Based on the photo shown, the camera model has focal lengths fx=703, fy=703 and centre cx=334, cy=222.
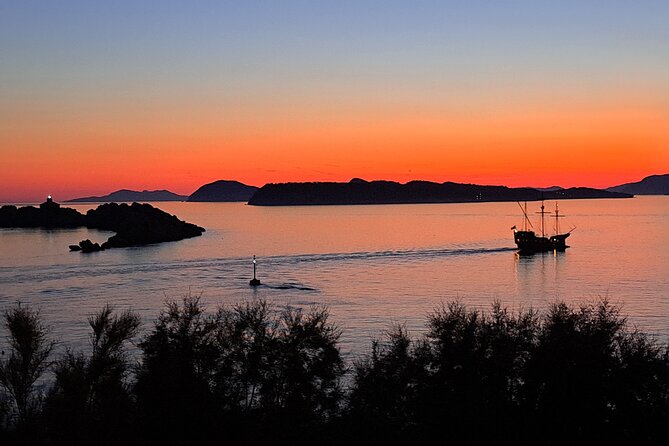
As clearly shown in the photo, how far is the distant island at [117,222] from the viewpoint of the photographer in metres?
120

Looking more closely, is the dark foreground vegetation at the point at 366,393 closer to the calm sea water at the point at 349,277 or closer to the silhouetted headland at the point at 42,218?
the calm sea water at the point at 349,277

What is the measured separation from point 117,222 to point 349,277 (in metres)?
111

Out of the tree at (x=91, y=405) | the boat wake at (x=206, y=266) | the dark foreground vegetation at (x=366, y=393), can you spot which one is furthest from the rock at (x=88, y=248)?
the tree at (x=91, y=405)

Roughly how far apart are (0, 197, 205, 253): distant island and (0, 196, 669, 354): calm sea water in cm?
585

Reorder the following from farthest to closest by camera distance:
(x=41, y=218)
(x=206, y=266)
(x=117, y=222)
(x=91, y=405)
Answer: (x=41, y=218), (x=117, y=222), (x=206, y=266), (x=91, y=405)

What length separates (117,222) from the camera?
17225cm

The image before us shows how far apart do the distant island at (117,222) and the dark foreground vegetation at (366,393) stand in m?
85.2

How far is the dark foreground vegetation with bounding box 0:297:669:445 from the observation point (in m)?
22.2

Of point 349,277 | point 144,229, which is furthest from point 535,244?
point 144,229

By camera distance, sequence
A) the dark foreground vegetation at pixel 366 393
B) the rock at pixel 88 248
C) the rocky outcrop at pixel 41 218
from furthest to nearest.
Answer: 1. the rocky outcrop at pixel 41 218
2. the rock at pixel 88 248
3. the dark foreground vegetation at pixel 366 393

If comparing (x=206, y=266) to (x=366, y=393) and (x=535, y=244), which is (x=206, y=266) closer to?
(x=535, y=244)

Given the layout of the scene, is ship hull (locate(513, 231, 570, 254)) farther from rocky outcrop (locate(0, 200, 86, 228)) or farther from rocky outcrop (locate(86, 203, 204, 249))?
rocky outcrop (locate(0, 200, 86, 228))

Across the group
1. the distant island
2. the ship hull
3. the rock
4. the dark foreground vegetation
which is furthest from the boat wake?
the dark foreground vegetation

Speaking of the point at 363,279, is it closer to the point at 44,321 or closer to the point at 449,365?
the point at 44,321
